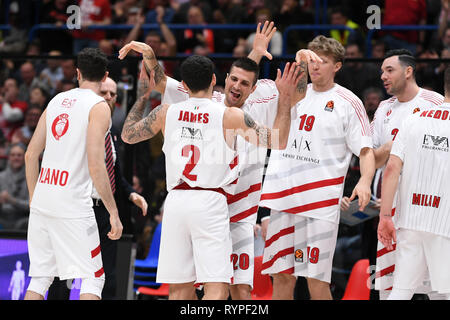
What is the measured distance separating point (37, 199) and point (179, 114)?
4.34 ft

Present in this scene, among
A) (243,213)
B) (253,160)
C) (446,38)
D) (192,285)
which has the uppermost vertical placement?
(446,38)

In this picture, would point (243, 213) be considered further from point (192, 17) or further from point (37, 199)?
point (192, 17)

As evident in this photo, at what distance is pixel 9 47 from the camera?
38.2ft

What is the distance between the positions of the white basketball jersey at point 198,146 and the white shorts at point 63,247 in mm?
825

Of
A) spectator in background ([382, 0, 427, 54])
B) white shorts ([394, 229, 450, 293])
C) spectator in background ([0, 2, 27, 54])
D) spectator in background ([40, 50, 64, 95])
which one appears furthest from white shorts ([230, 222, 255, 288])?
spectator in background ([0, 2, 27, 54])

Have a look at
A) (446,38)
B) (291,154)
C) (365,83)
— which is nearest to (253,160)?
(291,154)

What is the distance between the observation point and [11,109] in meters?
9.46

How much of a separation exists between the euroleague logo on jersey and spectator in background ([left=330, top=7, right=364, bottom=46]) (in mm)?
4911

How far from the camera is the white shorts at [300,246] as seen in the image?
21.7 ft

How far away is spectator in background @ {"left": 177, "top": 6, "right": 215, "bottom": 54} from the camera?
37.0 feet

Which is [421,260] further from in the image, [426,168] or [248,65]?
[248,65]

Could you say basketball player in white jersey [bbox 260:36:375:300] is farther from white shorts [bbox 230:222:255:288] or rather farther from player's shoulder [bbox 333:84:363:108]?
white shorts [bbox 230:222:255:288]

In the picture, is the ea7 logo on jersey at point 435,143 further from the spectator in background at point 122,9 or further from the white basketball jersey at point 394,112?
the spectator in background at point 122,9

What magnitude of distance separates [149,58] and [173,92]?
0.42m
